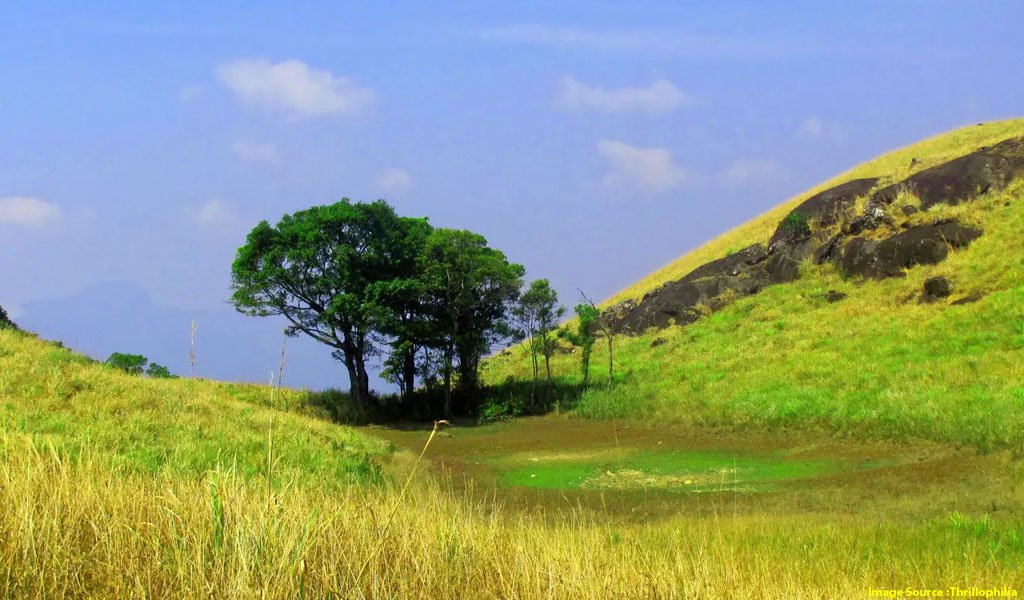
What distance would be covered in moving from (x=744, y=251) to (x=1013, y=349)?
25.4 metres

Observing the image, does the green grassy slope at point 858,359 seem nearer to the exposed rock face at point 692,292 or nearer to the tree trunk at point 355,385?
the exposed rock face at point 692,292

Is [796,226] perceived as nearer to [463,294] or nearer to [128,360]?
[463,294]

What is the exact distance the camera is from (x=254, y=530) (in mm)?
5223

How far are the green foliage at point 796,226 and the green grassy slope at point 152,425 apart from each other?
102ft

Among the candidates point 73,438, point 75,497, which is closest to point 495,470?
point 73,438

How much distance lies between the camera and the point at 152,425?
15797mm

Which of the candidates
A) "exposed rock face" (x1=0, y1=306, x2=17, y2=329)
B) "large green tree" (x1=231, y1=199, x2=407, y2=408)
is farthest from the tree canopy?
"exposed rock face" (x1=0, y1=306, x2=17, y2=329)

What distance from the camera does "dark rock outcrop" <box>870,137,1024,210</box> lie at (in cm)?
3881

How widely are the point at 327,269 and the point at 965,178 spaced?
31.9 metres

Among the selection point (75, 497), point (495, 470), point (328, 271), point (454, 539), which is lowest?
point (495, 470)

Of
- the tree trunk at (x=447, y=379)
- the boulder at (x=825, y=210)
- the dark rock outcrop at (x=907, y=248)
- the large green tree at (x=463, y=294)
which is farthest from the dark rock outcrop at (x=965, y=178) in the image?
the tree trunk at (x=447, y=379)

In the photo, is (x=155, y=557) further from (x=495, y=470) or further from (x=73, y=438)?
(x=495, y=470)

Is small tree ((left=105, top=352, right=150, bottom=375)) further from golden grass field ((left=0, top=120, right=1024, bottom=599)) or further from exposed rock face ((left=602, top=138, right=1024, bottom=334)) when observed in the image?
exposed rock face ((left=602, top=138, right=1024, bottom=334))

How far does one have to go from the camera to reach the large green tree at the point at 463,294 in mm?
32875
